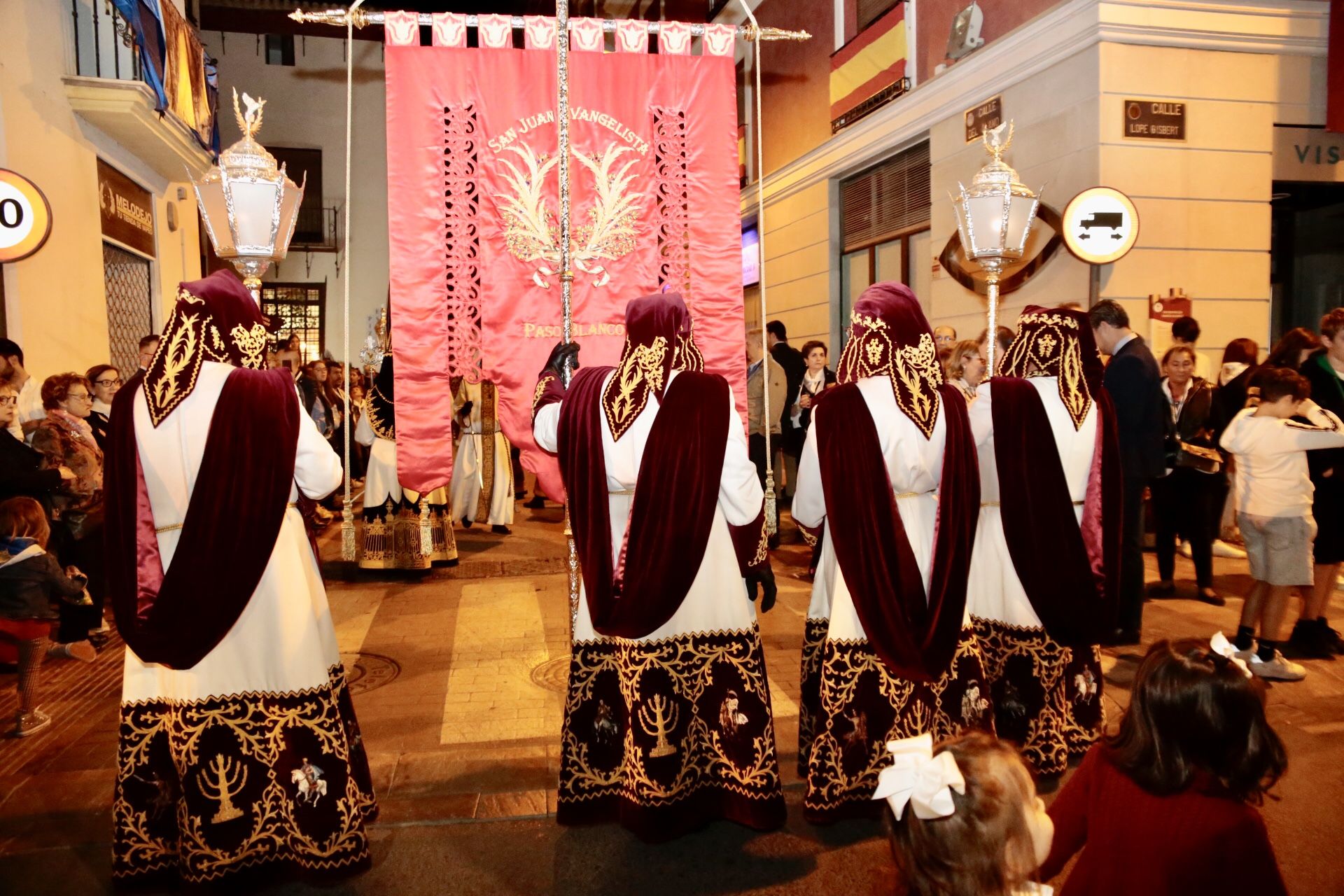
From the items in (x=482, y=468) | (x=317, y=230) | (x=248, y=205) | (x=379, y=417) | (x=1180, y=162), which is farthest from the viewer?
(x=317, y=230)

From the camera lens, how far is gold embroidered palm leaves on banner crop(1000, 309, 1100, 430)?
399 centimetres

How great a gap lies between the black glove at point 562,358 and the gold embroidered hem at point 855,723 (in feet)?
4.99

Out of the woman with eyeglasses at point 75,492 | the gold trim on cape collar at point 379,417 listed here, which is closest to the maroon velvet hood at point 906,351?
the gold trim on cape collar at point 379,417

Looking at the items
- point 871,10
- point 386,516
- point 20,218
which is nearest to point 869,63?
point 871,10

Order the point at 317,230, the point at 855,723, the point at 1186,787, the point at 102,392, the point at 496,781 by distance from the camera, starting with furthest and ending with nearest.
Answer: the point at 317,230 < the point at 102,392 < the point at 496,781 < the point at 855,723 < the point at 1186,787

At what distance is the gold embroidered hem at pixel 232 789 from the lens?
121 inches

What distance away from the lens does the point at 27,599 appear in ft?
14.7

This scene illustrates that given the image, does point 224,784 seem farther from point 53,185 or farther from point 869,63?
point 869,63

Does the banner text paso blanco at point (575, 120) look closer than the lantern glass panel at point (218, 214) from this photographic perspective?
No

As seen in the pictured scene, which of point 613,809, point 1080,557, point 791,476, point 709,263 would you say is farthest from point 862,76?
point 613,809

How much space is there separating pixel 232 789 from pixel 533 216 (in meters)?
2.66

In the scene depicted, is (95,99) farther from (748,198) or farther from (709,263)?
(748,198)

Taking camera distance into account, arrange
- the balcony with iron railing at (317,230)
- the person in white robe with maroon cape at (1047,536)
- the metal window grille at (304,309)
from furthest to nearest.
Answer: the metal window grille at (304,309) < the balcony with iron railing at (317,230) < the person in white robe with maroon cape at (1047,536)

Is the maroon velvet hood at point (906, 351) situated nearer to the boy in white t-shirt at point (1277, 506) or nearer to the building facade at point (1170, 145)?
the boy in white t-shirt at point (1277, 506)
